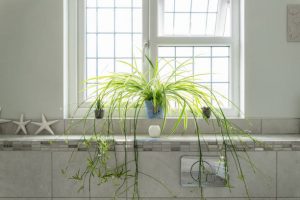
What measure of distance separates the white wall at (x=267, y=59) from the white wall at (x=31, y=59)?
151 cm

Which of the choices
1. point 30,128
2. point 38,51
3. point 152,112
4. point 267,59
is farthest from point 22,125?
point 267,59

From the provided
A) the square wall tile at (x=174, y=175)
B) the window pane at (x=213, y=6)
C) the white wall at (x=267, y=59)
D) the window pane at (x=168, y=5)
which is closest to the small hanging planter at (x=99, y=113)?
the square wall tile at (x=174, y=175)

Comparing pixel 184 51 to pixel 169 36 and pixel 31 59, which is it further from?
pixel 31 59

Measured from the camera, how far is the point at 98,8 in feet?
10.8

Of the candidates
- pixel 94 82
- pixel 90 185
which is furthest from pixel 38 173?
pixel 94 82

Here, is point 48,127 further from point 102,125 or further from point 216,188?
point 216,188

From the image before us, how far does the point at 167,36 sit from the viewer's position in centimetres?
323

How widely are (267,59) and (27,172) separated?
6.63 feet

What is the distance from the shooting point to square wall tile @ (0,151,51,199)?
2664 millimetres

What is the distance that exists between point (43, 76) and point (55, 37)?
12.8 inches

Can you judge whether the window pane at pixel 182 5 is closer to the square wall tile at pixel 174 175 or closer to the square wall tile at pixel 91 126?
the square wall tile at pixel 91 126

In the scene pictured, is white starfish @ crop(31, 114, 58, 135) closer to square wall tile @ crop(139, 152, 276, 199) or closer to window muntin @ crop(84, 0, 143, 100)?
window muntin @ crop(84, 0, 143, 100)

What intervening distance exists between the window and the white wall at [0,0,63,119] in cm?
25

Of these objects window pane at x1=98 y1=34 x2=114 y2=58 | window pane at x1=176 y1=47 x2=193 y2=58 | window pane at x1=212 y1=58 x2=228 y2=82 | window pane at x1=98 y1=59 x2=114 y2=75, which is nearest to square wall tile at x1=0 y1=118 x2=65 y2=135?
window pane at x1=98 y1=59 x2=114 y2=75
